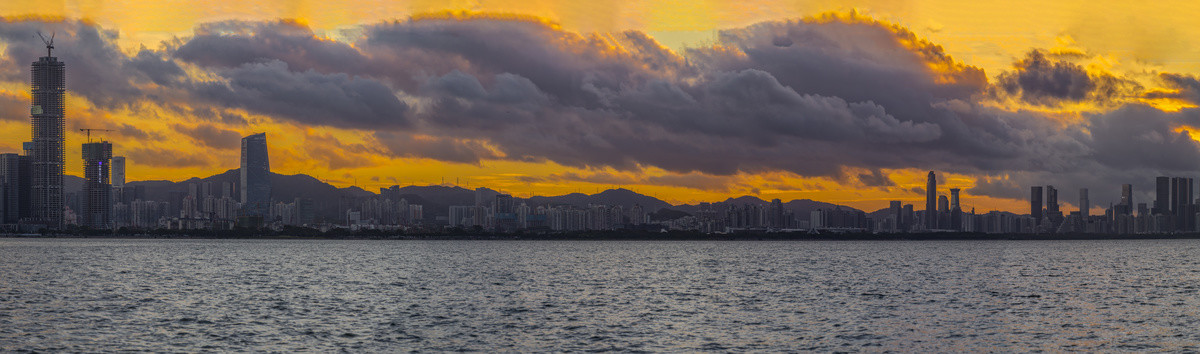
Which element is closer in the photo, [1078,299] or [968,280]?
[1078,299]

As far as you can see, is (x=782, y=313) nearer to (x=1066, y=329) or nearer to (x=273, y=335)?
(x=1066, y=329)

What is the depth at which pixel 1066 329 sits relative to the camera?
257 ft

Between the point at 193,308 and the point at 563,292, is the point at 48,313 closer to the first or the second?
the point at 193,308

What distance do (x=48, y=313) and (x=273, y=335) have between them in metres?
27.9

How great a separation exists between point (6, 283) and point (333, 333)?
79840 mm

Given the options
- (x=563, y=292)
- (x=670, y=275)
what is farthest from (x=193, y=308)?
(x=670, y=275)

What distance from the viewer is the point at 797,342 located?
69250 millimetres

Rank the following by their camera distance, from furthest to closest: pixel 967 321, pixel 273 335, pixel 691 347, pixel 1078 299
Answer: pixel 1078 299, pixel 967 321, pixel 273 335, pixel 691 347

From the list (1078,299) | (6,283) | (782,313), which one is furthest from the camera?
(6,283)

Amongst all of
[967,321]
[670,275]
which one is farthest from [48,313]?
[670,275]

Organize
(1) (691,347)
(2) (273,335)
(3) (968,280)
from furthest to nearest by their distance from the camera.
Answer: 1. (3) (968,280)
2. (2) (273,335)
3. (1) (691,347)

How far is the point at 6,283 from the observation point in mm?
129750

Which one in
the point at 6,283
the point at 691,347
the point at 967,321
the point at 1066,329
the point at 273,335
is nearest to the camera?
the point at 691,347

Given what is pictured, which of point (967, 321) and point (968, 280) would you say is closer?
point (967, 321)
